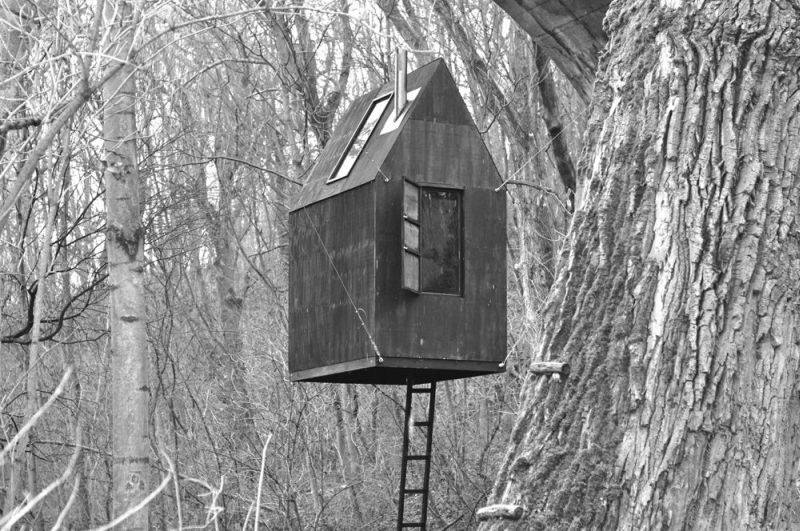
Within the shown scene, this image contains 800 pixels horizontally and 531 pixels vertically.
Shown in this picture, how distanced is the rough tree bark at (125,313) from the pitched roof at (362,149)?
130 centimetres

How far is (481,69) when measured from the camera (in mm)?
9883

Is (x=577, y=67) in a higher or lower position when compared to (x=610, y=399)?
higher

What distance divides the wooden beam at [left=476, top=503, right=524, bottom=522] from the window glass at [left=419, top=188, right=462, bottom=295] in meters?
3.65

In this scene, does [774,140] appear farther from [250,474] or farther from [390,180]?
[250,474]

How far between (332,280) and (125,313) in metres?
1.74

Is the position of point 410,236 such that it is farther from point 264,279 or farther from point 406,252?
point 264,279

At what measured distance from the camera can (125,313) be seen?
7.30 m

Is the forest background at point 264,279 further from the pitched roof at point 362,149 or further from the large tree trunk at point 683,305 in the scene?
the large tree trunk at point 683,305

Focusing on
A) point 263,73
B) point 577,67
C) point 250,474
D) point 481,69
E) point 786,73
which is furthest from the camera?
point 263,73

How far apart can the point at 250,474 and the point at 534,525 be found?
8.48 meters

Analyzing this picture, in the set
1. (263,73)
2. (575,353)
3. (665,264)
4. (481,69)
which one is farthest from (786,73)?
(263,73)

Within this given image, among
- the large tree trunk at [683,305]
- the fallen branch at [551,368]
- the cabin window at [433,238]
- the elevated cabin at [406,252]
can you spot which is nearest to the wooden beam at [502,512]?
the large tree trunk at [683,305]

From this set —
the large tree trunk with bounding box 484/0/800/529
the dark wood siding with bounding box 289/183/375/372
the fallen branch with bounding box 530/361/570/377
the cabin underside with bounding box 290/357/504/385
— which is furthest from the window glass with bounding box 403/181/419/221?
the fallen branch with bounding box 530/361/570/377

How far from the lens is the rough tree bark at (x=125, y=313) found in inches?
285
